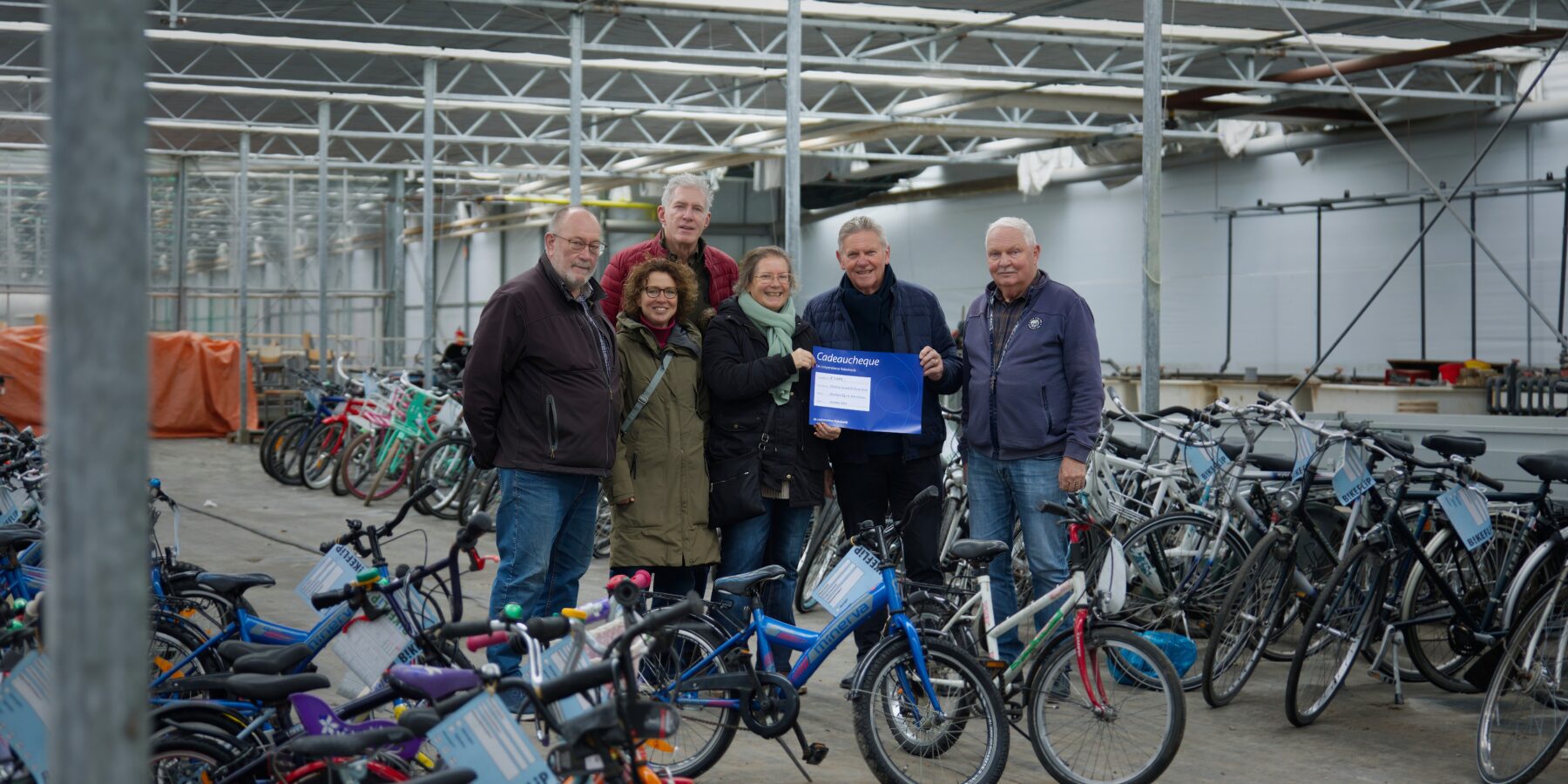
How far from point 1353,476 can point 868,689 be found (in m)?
1.98

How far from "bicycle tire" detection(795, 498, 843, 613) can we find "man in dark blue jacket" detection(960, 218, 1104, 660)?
178 cm

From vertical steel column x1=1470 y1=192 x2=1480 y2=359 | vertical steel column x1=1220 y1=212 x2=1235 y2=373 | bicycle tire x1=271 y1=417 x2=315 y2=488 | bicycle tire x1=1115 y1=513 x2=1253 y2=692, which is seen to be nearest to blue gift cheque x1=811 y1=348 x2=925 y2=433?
bicycle tire x1=1115 y1=513 x2=1253 y2=692

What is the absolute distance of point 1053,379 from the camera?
464 centimetres

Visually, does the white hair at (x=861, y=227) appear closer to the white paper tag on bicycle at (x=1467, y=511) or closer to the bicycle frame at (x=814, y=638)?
the bicycle frame at (x=814, y=638)

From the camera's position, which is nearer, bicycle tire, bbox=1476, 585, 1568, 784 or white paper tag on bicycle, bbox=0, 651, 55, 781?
white paper tag on bicycle, bbox=0, 651, 55, 781

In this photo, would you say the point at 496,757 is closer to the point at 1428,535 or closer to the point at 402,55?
the point at 1428,535

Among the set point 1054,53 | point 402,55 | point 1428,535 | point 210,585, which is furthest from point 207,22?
point 1428,535

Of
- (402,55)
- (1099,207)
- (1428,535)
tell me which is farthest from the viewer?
(1099,207)

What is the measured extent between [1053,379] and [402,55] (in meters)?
11.3

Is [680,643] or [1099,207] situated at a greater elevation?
[1099,207]

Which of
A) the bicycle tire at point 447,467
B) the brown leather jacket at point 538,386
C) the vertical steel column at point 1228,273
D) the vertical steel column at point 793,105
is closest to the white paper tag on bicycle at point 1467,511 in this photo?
the brown leather jacket at point 538,386

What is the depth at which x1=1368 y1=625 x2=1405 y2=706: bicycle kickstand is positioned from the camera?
4.98 m

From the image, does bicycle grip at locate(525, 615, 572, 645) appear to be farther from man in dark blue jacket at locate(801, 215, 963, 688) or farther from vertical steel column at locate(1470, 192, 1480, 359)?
vertical steel column at locate(1470, 192, 1480, 359)

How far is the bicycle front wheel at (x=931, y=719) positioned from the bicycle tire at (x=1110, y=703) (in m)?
0.23
